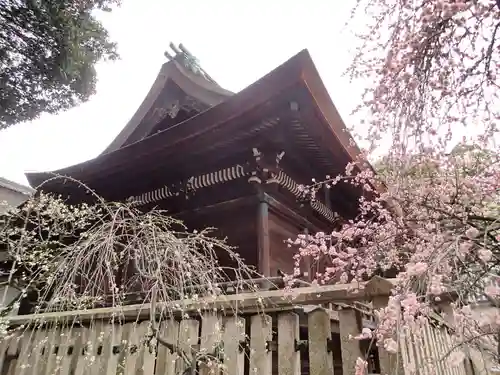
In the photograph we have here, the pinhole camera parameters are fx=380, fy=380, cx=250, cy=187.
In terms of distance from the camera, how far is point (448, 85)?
2693 mm

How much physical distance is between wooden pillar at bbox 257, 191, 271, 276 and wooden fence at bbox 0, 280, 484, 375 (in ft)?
7.98

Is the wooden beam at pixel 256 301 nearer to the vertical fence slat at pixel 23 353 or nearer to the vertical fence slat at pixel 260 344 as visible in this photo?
the vertical fence slat at pixel 260 344

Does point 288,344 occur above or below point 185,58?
below

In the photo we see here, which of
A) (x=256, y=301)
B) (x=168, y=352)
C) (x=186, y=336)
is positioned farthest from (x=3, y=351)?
(x=256, y=301)

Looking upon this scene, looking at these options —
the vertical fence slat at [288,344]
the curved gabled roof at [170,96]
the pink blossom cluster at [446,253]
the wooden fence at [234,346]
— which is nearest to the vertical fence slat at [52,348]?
the wooden fence at [234,346]

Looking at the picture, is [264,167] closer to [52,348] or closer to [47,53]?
[52,348]

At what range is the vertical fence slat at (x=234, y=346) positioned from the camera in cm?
202

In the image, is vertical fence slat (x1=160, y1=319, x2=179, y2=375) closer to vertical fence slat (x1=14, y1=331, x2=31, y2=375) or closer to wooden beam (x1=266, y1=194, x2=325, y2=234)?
vertical fence slat (x1=14, y1=331, x2=31, y2=375)

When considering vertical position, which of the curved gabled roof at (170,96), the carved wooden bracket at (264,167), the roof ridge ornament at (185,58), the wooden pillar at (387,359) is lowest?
the wooden pillar at (387,359)

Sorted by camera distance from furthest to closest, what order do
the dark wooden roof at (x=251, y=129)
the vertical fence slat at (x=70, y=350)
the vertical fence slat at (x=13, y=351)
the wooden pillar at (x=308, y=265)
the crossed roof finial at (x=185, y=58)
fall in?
the crossed roof finial at (x=185, y=58)
the wooden pillar at (x=308, y=265)
the dark wooden roof at (x=251, y=129)
the vertical fence slat at (x=13, y=351)
the vertical fence slat at (x=70, y=350)

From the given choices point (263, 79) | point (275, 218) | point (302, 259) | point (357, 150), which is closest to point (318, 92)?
point (263, 79)

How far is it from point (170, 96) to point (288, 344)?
5.92 metres

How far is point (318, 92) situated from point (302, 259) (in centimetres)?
277

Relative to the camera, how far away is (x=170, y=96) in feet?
23.0
